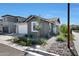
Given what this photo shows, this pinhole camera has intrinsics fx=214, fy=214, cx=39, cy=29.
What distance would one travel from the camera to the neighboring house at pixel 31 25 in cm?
676

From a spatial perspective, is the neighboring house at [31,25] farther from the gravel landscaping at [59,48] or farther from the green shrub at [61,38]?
the gravel landscaping at [59,48]

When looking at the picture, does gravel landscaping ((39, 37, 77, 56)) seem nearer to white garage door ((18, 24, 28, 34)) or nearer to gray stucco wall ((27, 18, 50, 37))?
gray stucco wall ((27, 18, 50, 37))

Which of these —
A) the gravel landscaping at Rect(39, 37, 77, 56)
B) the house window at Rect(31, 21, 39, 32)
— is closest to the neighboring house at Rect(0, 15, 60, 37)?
the house window at Rect(31, 21, 39, 32)

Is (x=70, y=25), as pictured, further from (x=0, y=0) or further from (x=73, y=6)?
(x=0, y=0)

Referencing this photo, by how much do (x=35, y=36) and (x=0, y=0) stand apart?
2438 mm

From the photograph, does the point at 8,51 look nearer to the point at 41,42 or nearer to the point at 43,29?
the point at 41,42

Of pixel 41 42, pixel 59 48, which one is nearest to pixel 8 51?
pixel 41 42

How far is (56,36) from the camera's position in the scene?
23.5ft

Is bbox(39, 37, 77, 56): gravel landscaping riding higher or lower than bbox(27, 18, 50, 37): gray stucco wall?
lower

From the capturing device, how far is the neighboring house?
6.76 meters

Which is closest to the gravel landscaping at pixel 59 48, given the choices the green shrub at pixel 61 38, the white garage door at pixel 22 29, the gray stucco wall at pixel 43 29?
the green shrub at pixel 61 38

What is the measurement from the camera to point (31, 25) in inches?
272

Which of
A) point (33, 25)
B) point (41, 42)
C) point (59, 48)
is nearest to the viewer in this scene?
point (59, 48)

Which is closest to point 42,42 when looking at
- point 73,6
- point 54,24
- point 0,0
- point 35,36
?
point 35,36
